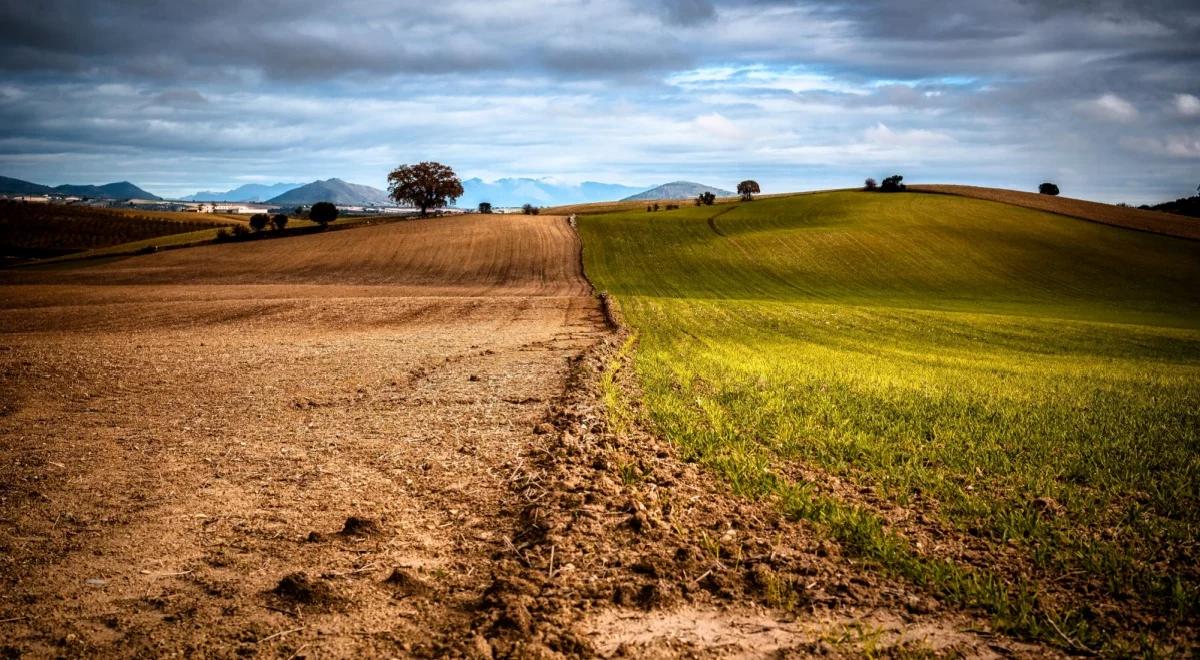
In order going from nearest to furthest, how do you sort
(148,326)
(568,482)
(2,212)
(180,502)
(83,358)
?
1. (180,502)
2. (568,482)
3. (83,358)
4. (148,326)
5. (2,212)

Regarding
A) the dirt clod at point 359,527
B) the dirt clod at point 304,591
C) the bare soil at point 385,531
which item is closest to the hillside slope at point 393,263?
the bare soil at point 385,531

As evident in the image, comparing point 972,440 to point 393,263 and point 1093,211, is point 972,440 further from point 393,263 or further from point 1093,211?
point 1093,211

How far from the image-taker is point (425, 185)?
101 metres

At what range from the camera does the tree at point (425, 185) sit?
99.4 meters

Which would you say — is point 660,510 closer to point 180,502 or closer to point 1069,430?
point 180,502

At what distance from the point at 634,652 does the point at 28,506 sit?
7.33 metres

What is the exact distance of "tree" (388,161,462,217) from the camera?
→ 326ft

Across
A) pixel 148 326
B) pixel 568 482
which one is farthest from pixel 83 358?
pixel 568 482

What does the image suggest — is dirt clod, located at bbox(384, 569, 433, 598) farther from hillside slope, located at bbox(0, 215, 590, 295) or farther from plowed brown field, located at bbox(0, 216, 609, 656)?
hillside slope, located at bbox(0, 215, 590, 295)

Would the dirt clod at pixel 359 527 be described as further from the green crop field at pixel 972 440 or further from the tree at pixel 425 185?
the tree at pixel 425 185

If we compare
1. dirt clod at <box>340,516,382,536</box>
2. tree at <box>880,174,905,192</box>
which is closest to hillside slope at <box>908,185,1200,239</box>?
tree at <box>880,174,905,192</box>

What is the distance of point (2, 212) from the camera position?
121250 mm

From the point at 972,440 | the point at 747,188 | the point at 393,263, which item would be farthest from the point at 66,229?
the point at 972,440

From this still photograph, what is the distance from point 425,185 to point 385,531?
10022cm
